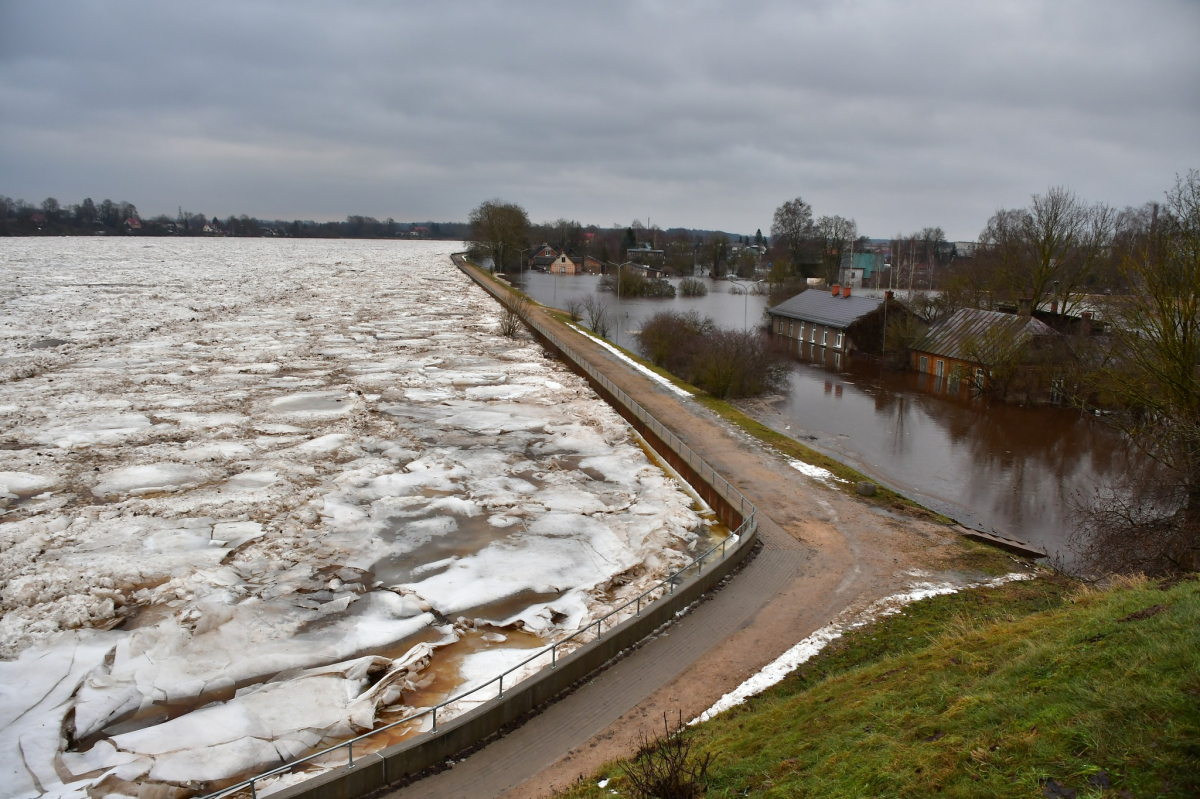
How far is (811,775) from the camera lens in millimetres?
6777

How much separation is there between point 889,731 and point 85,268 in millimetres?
91956

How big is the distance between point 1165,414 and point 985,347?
20.0 metres

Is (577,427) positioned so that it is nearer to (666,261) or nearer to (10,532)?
(10,532)

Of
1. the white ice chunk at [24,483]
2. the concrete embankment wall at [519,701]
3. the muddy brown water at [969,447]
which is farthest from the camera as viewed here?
the muddy brown water at [969,447]

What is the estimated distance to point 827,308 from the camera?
51.8m

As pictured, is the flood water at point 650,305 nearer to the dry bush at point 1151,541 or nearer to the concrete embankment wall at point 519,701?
the concrete embankment wall at point 519,701

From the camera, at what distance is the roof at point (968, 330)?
1415 inches

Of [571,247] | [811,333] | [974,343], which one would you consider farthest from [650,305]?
[571,247]

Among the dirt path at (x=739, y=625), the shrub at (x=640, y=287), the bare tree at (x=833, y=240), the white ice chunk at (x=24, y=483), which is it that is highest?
the bare tree at (x=833, y=240)

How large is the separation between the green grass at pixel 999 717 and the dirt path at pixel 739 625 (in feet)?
2.91

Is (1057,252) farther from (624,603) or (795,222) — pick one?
(795,222)

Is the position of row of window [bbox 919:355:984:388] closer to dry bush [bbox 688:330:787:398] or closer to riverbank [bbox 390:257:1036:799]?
dry bush [bbox 688:330:787:398]

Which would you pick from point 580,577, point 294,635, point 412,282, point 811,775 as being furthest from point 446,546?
point 412,282

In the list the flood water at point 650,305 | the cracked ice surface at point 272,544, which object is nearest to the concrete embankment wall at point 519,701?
the cracked ice surface at point 272,544
